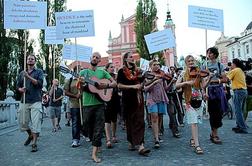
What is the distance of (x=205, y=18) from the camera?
30.1ft

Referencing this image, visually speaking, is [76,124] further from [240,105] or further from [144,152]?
[240,105]

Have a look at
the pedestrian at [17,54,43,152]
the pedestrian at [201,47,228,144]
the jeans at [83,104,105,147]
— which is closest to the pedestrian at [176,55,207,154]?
the pedestrian at [201,47,228,144]

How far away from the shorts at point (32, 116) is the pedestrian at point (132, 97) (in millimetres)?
1974

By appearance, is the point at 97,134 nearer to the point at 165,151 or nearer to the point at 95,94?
the point at 95,94

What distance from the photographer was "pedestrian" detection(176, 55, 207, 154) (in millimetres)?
6969

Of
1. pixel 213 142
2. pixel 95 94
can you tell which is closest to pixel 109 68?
pixel 95 94

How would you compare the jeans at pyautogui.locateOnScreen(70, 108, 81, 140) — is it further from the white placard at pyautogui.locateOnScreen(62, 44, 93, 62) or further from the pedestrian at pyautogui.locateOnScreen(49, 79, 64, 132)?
the pedestrian at pyautogui.locateOnScreen(49, 79, 64, 132)

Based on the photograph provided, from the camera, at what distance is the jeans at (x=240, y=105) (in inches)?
367

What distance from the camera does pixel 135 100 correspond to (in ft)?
22.9

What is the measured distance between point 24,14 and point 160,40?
11.8ft

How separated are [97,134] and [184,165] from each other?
1.65 meters

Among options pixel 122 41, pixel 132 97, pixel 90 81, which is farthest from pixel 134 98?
pixel 122 41

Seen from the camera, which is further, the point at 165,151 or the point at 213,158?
the point at 165,151

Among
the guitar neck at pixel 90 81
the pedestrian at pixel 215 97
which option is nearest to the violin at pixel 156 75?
the pedestrian at pixel 215 97
